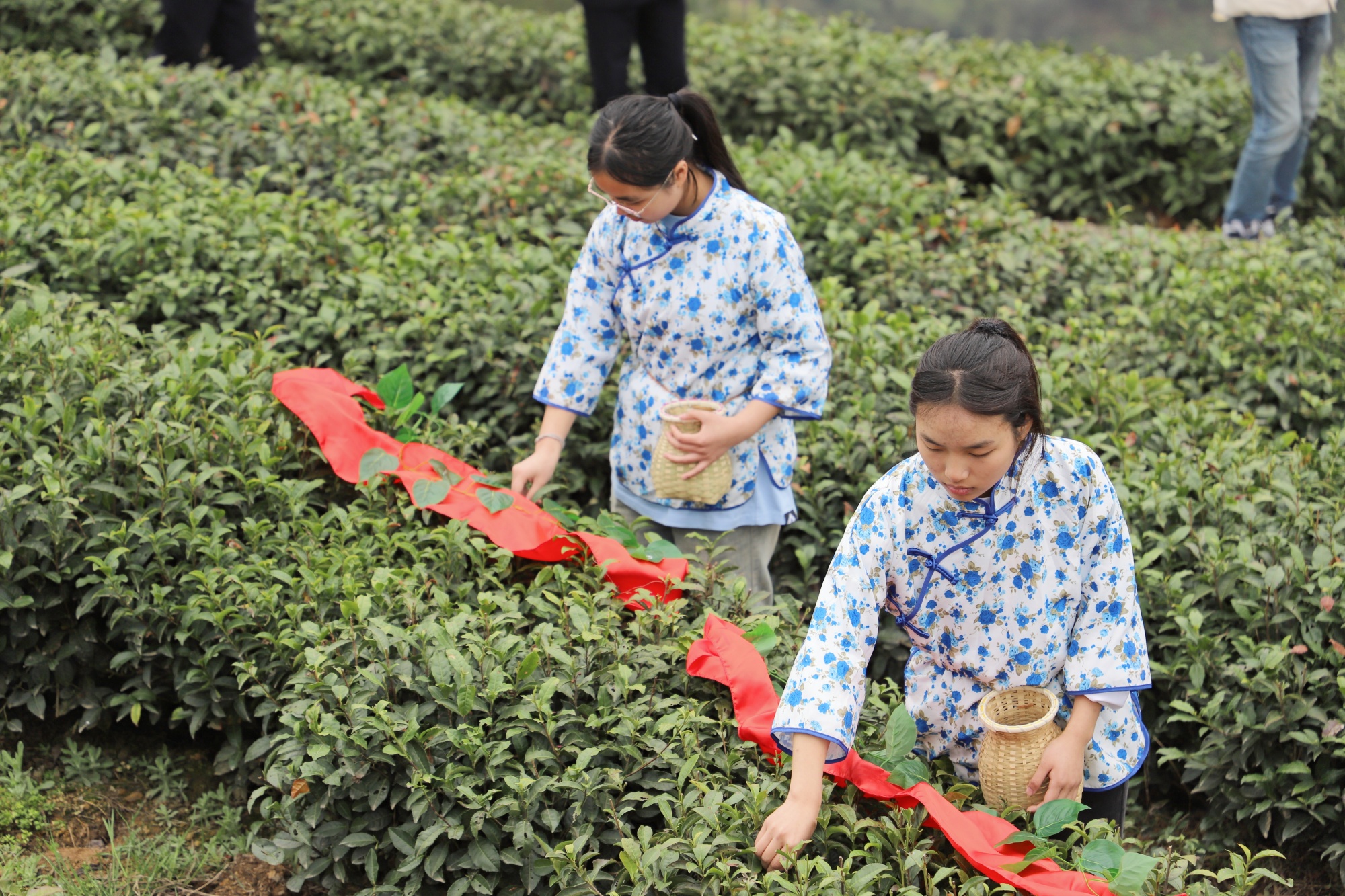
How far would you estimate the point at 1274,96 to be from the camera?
5422mm

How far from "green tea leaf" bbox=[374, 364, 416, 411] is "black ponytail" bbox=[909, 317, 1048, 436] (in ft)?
5.80

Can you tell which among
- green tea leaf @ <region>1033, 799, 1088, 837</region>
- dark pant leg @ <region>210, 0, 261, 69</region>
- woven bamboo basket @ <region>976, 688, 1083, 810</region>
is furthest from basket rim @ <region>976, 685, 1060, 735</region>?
dark pant leg @ <region>210, 0, 261, 69</region>

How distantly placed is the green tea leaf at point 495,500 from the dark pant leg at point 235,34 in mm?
4735

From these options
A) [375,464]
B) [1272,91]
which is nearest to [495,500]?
[375,464]

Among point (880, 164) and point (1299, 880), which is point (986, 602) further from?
point (880, 164)

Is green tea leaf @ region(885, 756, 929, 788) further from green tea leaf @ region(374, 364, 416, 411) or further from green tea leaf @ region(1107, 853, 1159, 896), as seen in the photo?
green tea leaf @ region(374, 364, 416, 411)

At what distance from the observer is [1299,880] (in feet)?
8.67

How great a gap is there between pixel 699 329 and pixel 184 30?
475 centimetres

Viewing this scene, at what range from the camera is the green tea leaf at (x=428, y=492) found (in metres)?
2.87

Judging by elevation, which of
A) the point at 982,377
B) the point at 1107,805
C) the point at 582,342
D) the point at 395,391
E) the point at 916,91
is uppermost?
the point at 916,91

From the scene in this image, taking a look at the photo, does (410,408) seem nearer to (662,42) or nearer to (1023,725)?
(1023,725)

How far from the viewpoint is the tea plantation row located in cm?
638

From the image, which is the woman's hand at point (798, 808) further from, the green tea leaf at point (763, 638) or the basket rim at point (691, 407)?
the basket rim at point (691, 407)

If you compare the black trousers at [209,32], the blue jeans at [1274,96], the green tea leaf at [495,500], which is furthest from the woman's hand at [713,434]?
the black trousers at [209,32]
